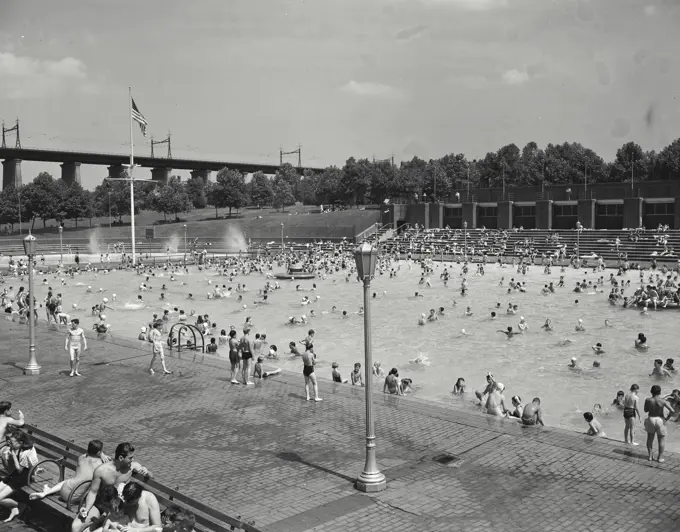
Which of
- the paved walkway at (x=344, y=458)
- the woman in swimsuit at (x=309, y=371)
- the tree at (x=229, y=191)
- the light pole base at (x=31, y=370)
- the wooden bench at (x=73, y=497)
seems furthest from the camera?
the tree at (x=229, y=191)

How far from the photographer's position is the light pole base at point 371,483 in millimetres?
9422

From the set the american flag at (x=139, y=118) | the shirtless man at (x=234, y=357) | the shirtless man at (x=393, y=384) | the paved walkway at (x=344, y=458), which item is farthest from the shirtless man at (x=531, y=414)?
the american flag at (x=139, y=118)

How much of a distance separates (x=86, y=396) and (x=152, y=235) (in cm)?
7848

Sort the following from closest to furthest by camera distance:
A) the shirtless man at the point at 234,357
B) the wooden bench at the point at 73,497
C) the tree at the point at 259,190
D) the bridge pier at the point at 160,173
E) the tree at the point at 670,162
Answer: the wooden bench at the point at 73,497 → the shirtless man at the point at 234,357 → the tree at the point at 670,162 → the tree at the point at 259,190 → the bridge pier at the point at 160,173

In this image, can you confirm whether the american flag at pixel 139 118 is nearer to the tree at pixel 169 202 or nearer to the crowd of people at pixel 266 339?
the crowd of people at pixel 266 339

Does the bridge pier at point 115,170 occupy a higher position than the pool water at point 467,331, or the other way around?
the bridge pier at point 115,170

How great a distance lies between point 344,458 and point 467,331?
17.5 m

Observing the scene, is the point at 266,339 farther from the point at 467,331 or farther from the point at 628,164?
the point at 628,164

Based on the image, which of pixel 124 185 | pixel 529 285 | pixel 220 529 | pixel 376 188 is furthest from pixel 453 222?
pixel 220 529

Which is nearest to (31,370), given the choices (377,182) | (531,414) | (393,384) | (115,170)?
(393,384)

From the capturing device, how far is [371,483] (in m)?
9.43

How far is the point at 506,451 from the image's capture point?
11.0m

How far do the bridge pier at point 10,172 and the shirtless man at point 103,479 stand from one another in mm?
111442

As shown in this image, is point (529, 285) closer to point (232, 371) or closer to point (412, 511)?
point (232, 371)
